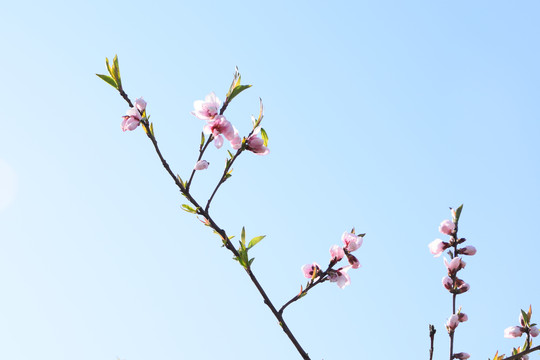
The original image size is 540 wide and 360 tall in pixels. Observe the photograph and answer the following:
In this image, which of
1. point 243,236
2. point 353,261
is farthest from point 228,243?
point 353,261

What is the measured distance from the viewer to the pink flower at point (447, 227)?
3.27 metres

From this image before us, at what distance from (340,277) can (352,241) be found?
0.61ft

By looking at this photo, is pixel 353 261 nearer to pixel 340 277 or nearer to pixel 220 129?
pixel 340 277

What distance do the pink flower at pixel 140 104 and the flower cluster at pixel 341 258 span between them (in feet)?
3.89

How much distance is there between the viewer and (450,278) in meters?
3.25

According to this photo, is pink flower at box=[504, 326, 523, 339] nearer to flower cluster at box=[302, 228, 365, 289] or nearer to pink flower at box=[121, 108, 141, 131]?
flower cluster at box=[302, 228, 365, 289]

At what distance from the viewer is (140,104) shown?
2799 millimetres

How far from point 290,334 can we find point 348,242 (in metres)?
0.58

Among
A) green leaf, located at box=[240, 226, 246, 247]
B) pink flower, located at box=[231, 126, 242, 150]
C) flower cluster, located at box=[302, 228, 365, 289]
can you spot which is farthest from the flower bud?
pink flower, located at box=[231, 126, 242, 150]

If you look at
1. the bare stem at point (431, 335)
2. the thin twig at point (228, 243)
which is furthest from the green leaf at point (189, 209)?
the bare stem at point (431, 335)

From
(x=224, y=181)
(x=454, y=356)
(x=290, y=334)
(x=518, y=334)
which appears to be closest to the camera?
(x=290, y=334)

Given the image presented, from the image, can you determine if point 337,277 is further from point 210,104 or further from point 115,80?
point 115,80

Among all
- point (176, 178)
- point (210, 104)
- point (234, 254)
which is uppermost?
point (210, 104)

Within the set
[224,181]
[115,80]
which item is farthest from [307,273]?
[115,80]
